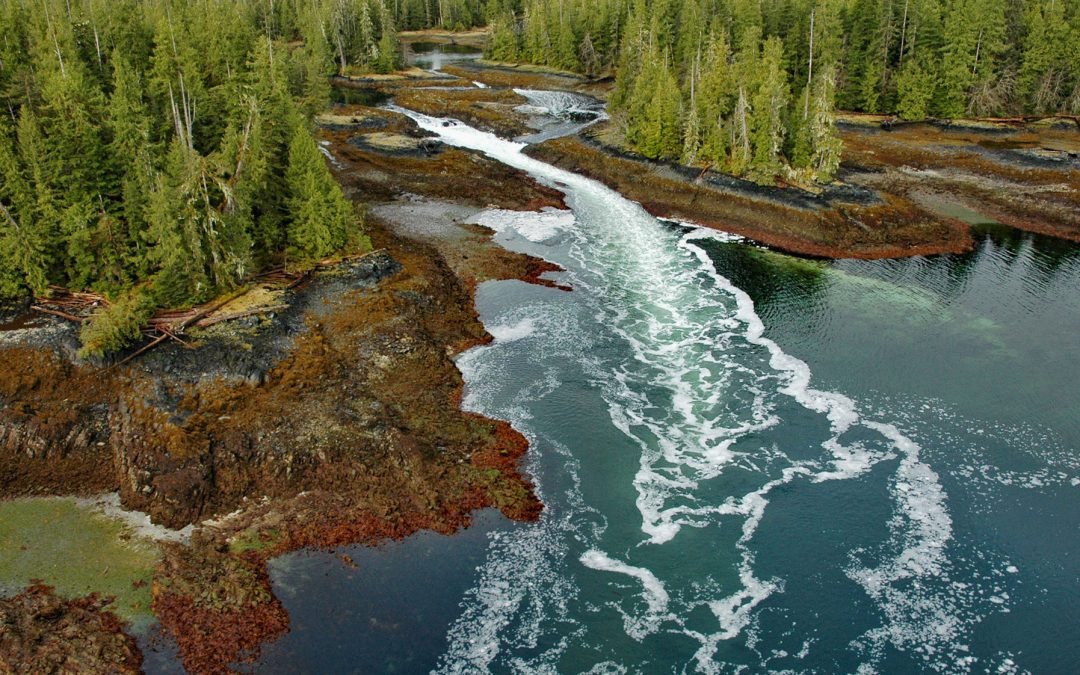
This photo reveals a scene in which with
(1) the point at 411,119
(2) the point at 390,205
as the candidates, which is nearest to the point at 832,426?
(2) the point at 390,205

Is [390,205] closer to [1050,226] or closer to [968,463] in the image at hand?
[968,463]

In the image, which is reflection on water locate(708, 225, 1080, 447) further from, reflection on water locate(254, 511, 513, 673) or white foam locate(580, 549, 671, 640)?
reflection on water locate(254, 511, 513, 673)

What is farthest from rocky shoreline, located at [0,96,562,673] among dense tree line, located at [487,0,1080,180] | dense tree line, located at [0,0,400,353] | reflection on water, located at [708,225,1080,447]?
dense tree line, located at [487,0,1080,180]

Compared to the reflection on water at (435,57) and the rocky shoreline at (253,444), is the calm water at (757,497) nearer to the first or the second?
the rocky shoreline at (253,444)

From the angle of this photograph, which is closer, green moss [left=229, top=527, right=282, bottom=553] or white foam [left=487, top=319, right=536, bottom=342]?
green moss [left=229, top=527, right=282, bottom=553]

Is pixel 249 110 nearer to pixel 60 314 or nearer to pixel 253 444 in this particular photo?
pixel 60 314

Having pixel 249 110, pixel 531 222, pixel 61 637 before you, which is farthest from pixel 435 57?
pixel 61 637
